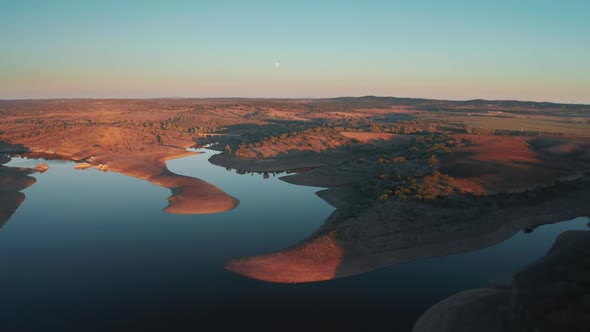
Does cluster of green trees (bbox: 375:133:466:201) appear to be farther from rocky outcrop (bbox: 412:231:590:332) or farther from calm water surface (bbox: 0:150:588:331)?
rocky outcrop (bbox: 412:231:590:332)

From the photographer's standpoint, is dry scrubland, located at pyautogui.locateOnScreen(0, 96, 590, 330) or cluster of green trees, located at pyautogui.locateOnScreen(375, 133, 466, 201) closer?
dry scrubland, located at pyautogui.locateOnScreen(0, 96, 590, 330)

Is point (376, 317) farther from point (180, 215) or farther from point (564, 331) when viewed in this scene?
point (180, 215)

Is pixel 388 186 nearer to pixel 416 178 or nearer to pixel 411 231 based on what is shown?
pixel 416 178

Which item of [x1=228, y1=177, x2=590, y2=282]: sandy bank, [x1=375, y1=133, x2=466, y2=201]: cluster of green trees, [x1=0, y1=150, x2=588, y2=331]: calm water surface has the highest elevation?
[x1=375, y1=133, x2=466, y2=201]: cluster of green trees

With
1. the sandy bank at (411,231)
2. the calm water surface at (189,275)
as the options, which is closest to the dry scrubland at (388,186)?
the sandy bank at (411,231)

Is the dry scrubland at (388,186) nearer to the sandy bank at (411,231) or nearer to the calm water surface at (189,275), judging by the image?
the sandy bank at (411,231)

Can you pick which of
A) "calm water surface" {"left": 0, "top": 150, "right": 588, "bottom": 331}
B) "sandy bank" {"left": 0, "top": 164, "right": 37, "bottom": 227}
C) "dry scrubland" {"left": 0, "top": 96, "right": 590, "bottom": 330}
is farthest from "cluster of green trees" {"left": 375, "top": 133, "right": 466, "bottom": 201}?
"sandy bank" {"left": 0, "top": 164, "right": 37, "bottom": 227}

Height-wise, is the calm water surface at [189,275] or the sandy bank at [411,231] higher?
the sandy bank at [411,231]

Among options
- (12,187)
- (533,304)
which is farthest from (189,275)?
(12,187)
